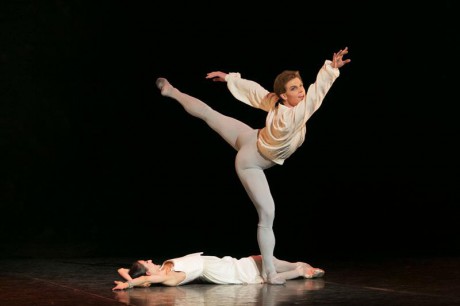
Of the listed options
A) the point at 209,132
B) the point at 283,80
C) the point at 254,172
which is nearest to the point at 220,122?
the point at 254,172

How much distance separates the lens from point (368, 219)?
668cm

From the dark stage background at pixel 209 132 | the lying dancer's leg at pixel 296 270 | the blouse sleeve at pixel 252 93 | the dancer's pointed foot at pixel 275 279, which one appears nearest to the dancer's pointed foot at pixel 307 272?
the lying dancer's leg at pixel 296 270

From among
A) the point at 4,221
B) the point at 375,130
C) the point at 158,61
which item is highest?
the point at 158,61

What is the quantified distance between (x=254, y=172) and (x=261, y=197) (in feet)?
0.49

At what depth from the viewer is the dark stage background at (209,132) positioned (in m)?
6.41

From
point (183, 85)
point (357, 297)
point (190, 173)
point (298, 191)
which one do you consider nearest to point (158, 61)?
point (183, 85)

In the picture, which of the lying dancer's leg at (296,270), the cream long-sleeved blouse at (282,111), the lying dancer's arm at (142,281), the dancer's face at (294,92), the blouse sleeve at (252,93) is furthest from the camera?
the lying dancer's leg at (296,270)

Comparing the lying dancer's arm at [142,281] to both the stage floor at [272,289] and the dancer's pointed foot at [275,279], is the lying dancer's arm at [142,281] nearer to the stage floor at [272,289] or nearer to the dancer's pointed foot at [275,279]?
the stage floor at [272,289]

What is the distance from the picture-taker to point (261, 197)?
15.4 feet

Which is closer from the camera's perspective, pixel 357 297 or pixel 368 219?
pixel 357 297

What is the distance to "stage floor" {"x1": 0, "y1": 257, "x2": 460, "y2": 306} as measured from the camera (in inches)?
162

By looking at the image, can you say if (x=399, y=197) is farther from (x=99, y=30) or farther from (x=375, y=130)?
(x=99, y=30)

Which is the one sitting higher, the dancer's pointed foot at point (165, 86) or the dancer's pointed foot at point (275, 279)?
the dancer's pointed foot at point (165, 86)

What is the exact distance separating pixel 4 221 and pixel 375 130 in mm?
2752
